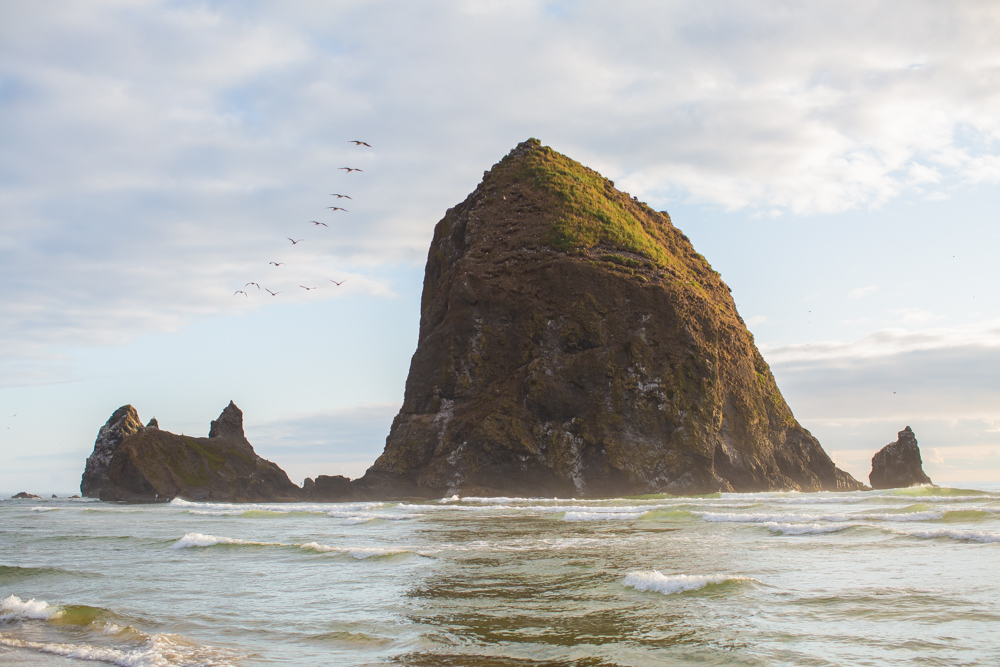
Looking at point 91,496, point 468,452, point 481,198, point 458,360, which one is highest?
point 481,198

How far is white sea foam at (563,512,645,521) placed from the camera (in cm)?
2766

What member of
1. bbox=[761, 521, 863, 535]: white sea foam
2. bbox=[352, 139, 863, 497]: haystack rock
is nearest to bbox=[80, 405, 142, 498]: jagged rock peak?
bbox=[352, 139, 863, 497]: haystack rock

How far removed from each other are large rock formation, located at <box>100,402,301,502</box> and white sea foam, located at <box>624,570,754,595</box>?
48795 mm

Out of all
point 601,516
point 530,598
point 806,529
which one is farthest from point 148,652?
point 601,516

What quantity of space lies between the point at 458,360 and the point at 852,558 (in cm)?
4677

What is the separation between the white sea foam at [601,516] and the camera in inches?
1089

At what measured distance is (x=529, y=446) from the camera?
5319 cm

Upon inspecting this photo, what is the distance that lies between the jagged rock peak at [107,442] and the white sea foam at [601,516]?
5236cm

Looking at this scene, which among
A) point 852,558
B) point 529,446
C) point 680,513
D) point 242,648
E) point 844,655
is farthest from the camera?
point 529,446

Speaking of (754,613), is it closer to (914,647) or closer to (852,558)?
(914,647)

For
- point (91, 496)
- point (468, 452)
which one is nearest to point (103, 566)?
point (468, 452)

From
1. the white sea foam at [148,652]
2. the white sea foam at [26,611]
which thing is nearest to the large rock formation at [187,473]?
the white sea foam at [26,611]

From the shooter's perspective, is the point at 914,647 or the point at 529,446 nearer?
the point at 914,647

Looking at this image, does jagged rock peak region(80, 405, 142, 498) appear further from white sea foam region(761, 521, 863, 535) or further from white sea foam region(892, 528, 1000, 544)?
white sea foam region(892, 528, 1000, 544)
